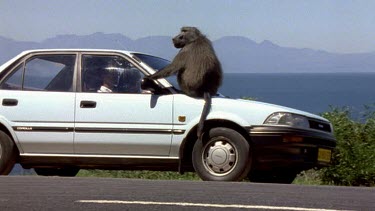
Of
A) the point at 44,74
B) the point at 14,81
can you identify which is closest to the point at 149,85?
the point at 44,74

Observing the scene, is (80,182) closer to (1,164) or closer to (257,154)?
(1,164)

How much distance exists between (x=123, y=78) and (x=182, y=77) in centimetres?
70

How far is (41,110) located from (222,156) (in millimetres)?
2197

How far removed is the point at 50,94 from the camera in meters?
10.4

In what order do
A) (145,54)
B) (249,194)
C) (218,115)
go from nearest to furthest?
(249,194), (218,115), (145,54)

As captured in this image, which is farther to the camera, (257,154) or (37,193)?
(257,154)

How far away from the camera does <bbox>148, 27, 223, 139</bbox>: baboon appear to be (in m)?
10.2

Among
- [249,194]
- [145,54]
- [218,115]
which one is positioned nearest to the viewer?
[249,194]

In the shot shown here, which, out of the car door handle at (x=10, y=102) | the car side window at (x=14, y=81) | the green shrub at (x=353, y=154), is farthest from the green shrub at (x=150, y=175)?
the car door handle at (x=10, y=102)

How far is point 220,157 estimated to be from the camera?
9.91 meters

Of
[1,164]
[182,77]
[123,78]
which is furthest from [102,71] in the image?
[1,164]

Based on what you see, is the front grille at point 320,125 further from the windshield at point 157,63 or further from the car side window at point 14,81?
the car side window at point 14,81

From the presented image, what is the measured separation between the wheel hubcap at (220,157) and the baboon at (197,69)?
43 centimetres

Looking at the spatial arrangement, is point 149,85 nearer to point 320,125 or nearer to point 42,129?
point 42,129
